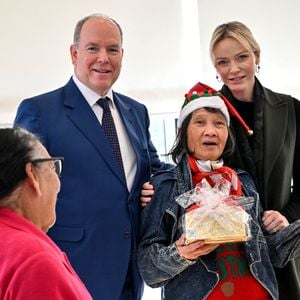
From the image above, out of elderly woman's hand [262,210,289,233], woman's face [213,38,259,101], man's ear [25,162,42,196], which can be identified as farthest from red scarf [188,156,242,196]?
man's ear [25,162,42,196]

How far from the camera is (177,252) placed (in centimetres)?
126

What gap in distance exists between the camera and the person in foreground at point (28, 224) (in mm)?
820

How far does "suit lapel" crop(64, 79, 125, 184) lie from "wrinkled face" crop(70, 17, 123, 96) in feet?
0.26

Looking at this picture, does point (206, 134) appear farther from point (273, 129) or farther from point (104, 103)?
point (104, 103)

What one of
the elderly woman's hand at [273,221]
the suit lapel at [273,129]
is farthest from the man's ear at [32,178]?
the suit lapel at [273,129]

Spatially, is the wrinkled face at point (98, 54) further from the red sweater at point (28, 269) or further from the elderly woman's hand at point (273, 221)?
the red sweater at point (28, 269)

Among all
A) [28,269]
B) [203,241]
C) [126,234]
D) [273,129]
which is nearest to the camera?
→ [28,269]

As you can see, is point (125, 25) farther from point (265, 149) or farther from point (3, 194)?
point (3, 194)

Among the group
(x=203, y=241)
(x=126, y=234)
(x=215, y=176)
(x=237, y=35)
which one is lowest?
(x=126, y=234)

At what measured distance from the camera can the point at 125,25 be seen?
2.65m

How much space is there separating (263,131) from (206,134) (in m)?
0.29

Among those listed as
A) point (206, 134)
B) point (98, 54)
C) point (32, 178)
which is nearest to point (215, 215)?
point (206, 134)

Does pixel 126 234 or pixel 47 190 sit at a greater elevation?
pixel 47 190

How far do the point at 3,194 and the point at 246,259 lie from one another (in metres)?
0.78
